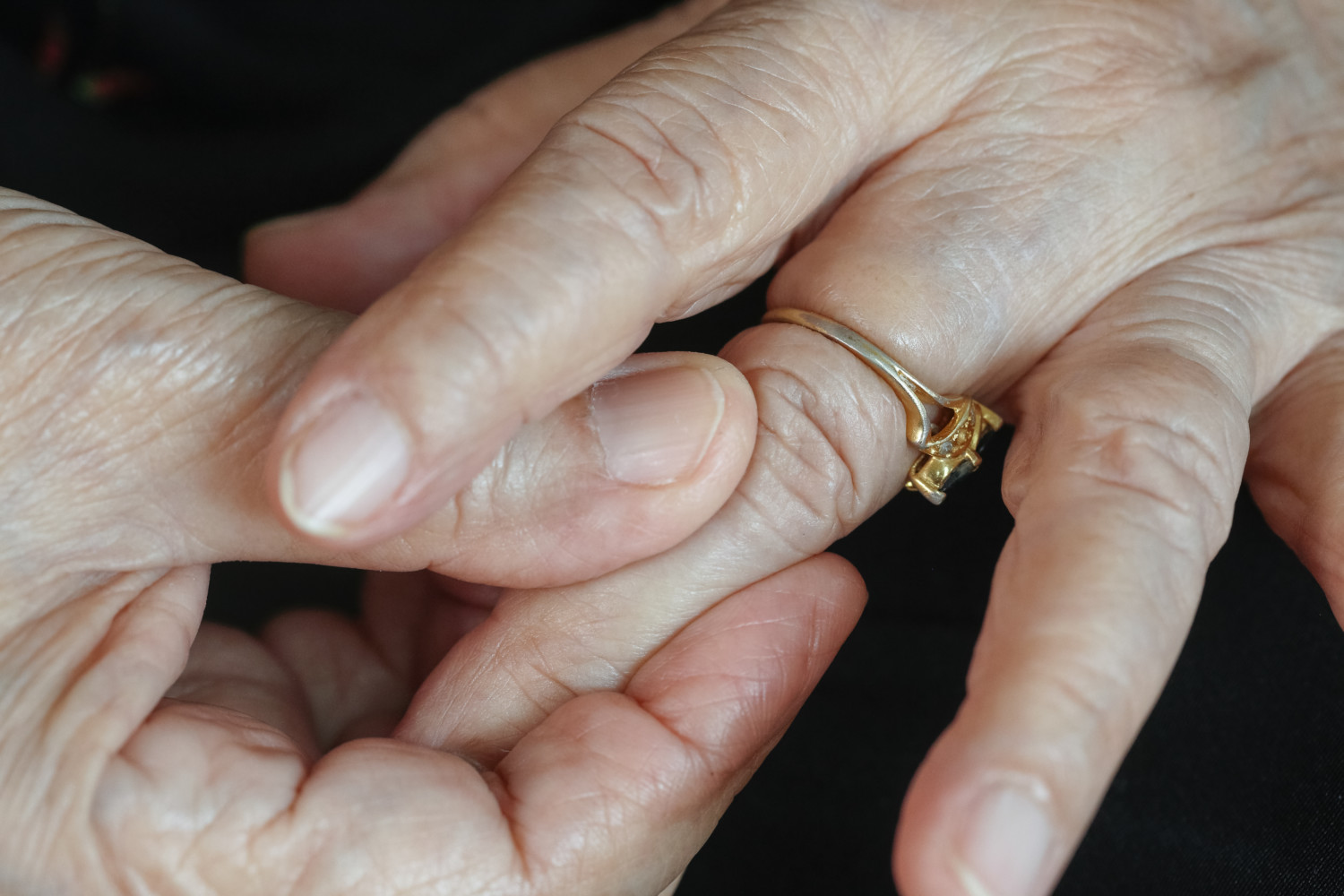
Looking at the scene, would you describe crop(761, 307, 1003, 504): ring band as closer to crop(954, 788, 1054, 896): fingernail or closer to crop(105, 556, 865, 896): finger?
crop(105, 556, 865, 896): finger

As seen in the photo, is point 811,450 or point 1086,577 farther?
point 811,450

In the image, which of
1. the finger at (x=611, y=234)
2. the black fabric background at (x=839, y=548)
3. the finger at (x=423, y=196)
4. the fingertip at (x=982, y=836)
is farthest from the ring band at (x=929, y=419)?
the finger at (x=423, y=196)

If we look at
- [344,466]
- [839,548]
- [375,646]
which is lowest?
[375,646]

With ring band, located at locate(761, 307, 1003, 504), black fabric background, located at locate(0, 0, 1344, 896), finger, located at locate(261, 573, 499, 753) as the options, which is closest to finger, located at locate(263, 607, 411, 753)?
finger, located at locate(261, 573, 499, 753)

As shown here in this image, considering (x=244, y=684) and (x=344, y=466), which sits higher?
(x=344, y=466)

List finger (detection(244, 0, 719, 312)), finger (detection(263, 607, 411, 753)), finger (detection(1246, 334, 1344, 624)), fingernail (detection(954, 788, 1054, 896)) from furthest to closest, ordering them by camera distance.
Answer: finger (detection(244, 0, 719, 312))
finger (detection(263, 607, 411, 753))
finger (detection(1246, 334, 1344, 624))
fingernail (detection(954, 788, 1054, 896))

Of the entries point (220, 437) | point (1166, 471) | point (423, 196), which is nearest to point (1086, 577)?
point (1166, 471)

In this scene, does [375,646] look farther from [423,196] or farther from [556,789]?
[423,196]
